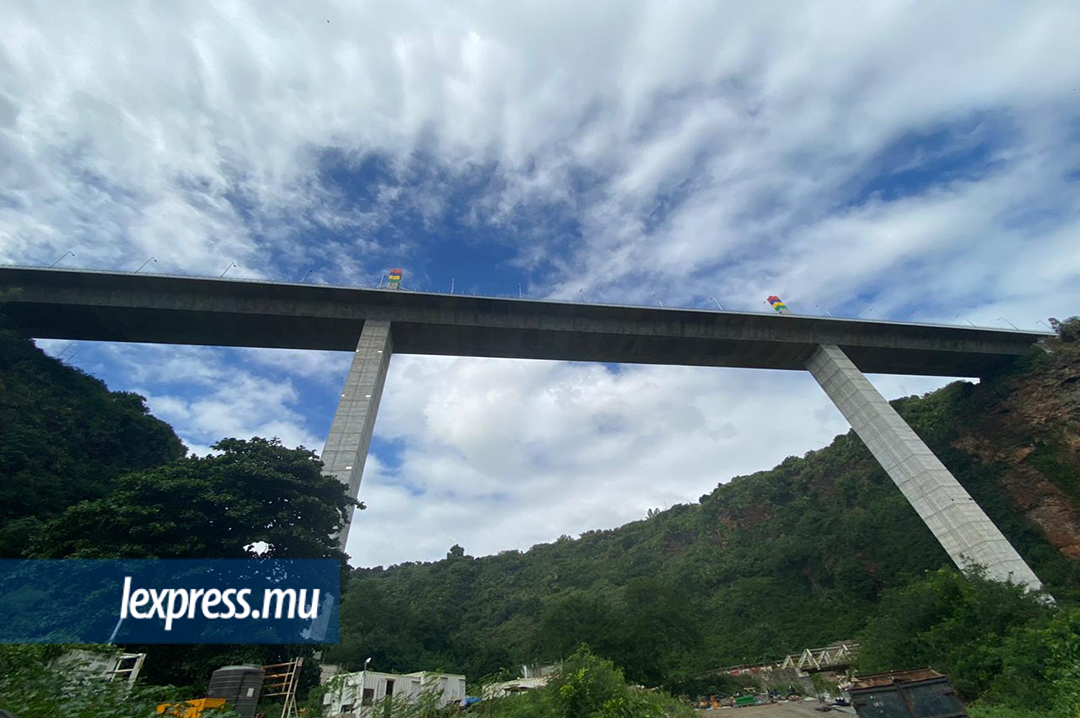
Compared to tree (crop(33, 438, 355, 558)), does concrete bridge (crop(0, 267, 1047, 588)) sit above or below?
above

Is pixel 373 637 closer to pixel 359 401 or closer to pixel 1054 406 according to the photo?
pixel 359 401

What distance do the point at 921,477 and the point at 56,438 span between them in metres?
35.8

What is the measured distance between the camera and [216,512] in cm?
1393

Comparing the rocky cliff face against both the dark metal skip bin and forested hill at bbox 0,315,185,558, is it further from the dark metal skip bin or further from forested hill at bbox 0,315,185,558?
forested hill at bbox 0,315,185,558

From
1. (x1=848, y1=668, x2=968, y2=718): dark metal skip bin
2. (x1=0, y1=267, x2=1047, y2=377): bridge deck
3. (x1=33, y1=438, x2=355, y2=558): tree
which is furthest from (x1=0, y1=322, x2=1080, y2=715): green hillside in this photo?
(x1=848, y1=668, x2=968, y2=718): dark metal skip bin

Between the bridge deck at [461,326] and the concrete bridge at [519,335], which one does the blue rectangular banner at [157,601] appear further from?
the bridge deck at [461,326]

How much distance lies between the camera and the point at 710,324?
2550 centimetres

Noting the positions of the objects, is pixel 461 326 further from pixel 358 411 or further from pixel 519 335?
pixel 358 411

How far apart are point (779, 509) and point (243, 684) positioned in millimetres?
56630

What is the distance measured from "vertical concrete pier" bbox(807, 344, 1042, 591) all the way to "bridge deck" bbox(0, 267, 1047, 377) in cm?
215

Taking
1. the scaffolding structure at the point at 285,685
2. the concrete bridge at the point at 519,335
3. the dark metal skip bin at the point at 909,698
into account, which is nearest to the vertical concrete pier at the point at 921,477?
the concrete bridge at the point at 519,335

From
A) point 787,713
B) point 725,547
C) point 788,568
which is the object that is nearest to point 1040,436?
point 787,713

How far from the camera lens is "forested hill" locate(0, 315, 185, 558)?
57.0ft

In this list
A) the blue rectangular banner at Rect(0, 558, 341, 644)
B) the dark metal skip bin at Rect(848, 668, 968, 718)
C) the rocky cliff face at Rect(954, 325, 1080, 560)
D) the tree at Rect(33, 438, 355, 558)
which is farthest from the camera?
the rocky cliff face at Rect(954, 325, 1080, 560)
